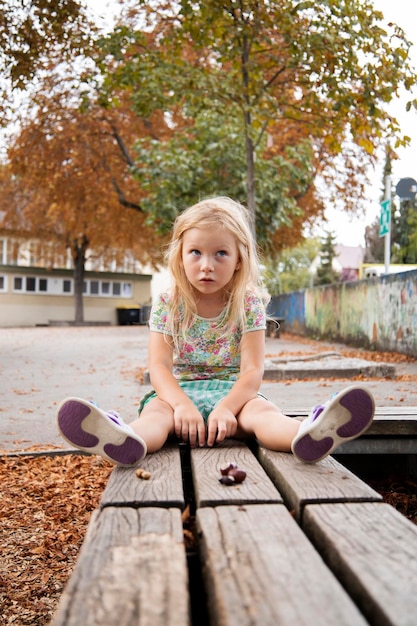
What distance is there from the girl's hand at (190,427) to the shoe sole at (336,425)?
52 centimetres

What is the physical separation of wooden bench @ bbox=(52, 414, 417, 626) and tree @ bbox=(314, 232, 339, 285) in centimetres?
6636

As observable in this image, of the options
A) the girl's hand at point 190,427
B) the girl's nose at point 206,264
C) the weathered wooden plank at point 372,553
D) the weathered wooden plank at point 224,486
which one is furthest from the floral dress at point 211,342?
the weathered wooden plank at point 372,553

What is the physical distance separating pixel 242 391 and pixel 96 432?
874 mm

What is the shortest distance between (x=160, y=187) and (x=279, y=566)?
16959mm

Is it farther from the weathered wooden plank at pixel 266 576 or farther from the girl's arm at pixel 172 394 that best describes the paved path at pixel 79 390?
the weathered wooden plank at pixel 266 576

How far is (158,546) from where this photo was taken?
1.48 metres

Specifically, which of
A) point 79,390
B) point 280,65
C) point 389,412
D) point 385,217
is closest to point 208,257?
point 389,412

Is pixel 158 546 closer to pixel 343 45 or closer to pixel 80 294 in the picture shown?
pixel 343 45

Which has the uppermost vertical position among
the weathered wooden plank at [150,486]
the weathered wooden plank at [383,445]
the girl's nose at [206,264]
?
the girl's nose at [206,264]

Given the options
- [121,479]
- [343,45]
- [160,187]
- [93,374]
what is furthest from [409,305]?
[121,479]

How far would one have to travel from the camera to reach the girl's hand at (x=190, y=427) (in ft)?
8.79

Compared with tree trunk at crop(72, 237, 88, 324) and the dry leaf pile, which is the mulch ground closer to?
the dry leaf pile

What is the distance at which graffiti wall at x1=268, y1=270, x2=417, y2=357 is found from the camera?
513 inches

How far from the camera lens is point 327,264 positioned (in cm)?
7338
